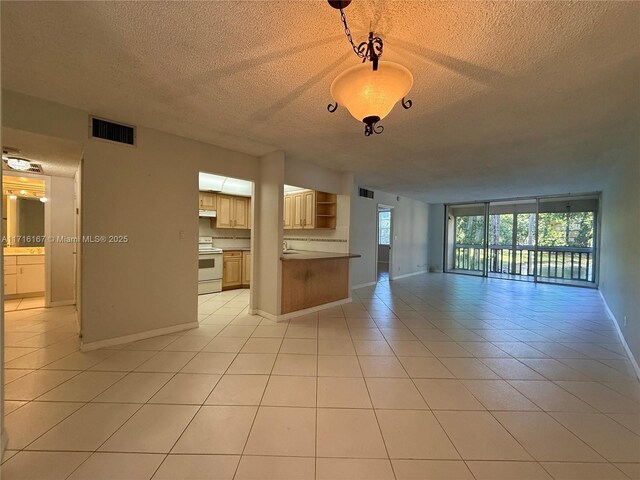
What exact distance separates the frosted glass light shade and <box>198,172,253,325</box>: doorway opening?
12.5 ft

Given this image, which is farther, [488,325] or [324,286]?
[324,286]

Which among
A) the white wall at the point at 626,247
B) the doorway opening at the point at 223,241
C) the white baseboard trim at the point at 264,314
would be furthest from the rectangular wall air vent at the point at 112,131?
the white wall at the point at 626,247

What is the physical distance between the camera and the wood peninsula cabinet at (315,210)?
16.9 ft

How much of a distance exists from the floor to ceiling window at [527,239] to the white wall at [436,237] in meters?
0.22

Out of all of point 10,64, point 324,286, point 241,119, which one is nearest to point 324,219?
point 324,286

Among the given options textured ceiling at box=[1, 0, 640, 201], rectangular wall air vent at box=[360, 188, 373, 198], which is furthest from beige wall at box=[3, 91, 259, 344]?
rectangular wall air vent at box=[360, 188, 373, 198]

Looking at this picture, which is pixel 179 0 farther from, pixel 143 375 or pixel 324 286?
pixel 324 286

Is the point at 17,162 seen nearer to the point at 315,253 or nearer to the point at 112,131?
the point at 112,131

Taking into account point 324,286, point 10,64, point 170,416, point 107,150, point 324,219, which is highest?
point 10,64

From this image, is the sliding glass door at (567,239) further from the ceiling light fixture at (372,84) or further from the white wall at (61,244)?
the white wall at (61,244)

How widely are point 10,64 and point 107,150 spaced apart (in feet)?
3.08

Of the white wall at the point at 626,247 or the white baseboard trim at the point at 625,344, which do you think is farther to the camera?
the white wall at the point at 626,247

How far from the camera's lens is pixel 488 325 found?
3.65 meters

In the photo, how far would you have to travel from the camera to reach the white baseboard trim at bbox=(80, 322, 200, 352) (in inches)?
106
